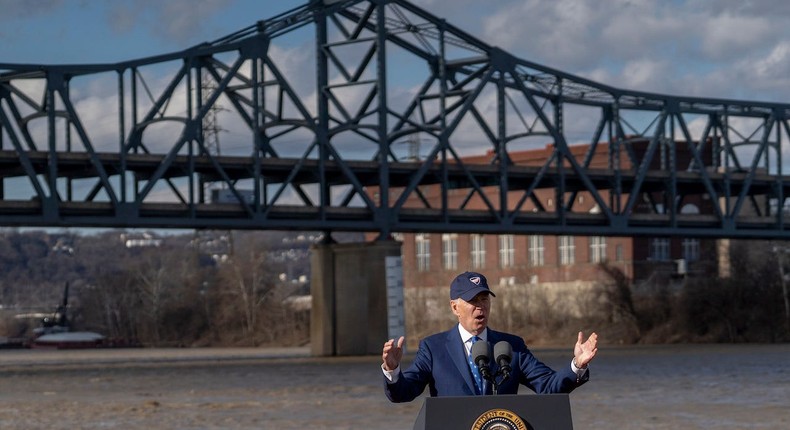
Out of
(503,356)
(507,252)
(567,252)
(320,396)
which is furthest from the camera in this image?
(507,252)

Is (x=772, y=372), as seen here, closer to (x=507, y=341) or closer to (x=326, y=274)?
(x=326, y=274)

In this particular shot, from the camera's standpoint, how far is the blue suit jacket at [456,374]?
962 centimetres

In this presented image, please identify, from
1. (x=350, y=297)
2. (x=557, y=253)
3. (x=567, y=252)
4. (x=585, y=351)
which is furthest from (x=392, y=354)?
(x=557, y=253)

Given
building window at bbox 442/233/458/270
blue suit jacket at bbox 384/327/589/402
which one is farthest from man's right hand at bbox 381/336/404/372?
building window at bbox 442/233/458/270

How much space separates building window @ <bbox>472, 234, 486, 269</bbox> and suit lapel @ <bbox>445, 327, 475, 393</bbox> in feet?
361

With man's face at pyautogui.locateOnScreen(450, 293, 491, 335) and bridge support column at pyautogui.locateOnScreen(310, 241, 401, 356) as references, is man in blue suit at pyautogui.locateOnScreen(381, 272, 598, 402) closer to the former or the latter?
man's face at pyautogui.locateOnScreen(450, 293, 491, 335)

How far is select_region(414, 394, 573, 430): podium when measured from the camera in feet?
28.4

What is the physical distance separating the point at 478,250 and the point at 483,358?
111428 millimetres

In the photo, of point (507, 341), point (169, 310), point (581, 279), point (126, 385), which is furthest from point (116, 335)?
point (507, 341)

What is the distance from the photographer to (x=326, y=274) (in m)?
77.3

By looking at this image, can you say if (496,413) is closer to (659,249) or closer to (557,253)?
(659,249)

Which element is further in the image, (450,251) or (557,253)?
(450,251)

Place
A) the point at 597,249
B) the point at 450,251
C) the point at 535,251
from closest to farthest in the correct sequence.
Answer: the point at 597,249 → the point at 535,251 → the point at 450,251

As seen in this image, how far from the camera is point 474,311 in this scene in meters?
9.47
